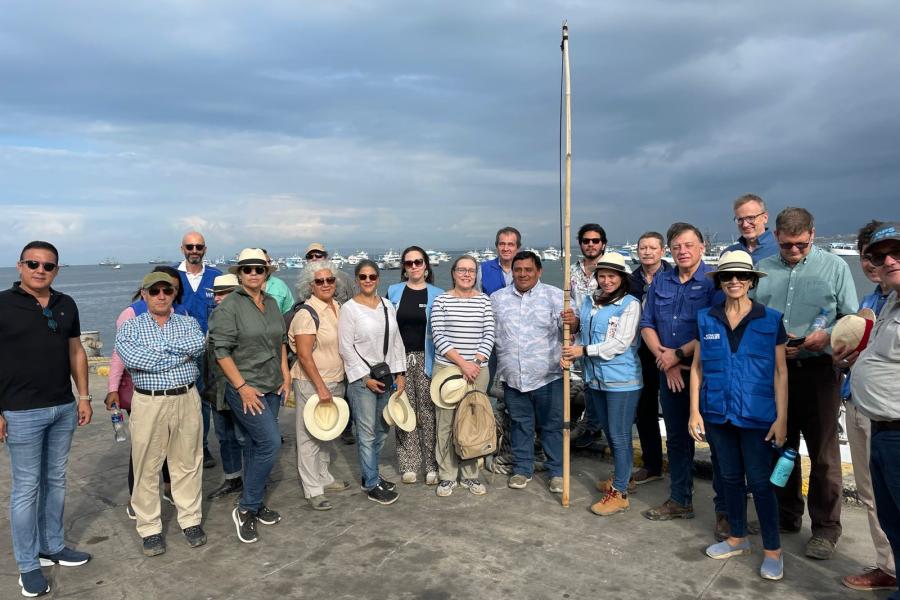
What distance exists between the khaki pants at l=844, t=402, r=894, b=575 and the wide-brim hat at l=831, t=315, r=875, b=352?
0.43 meters

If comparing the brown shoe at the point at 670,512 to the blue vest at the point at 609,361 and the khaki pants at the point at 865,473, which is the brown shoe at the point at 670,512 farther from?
the khaki pants at the point at 865,473

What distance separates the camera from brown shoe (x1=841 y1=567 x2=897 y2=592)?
3.42 m

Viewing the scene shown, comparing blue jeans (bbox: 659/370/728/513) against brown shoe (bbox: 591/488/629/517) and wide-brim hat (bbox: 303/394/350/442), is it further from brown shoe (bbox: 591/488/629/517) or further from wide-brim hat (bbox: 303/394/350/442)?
wide-brim hat (bbox: 303/394/350/442)

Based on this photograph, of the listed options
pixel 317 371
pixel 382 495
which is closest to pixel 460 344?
pixel 317 371

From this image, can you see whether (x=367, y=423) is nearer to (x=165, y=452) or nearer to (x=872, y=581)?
(x=165, y=452)

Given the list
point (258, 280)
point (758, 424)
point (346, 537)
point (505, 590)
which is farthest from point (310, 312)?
point (758, 424)

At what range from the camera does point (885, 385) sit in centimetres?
296

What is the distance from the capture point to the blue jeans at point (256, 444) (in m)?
4.34

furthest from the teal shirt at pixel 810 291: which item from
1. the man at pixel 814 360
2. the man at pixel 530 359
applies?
the man at pixel 530 359

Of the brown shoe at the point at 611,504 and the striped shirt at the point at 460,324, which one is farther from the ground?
the striped shirt at the point at 460,324

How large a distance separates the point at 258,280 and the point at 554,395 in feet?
8.89

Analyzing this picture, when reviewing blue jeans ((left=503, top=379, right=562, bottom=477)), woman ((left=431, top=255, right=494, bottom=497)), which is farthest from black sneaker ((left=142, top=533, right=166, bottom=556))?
blue jeans ((left=503, top=379, right=562, bottom=477))

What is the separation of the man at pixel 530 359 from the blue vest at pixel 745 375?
1513mm

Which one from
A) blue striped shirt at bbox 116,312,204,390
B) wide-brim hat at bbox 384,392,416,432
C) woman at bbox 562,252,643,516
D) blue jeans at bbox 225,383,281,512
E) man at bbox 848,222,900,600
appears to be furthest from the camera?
wide-brim hat at bbox 384,392,416,432
